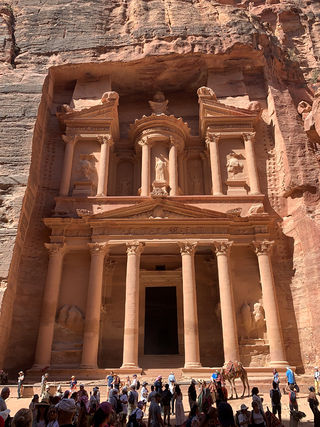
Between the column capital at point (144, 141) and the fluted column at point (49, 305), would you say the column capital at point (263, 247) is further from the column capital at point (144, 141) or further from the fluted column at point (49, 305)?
the fluted column at point (49, 305)

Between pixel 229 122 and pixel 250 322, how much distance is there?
1182 cm

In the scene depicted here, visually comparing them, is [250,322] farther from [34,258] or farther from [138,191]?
[34,258]

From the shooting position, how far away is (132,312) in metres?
16.4

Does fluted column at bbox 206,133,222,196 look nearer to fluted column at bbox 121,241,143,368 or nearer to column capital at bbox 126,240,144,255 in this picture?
column capital at bbox 126,240,144,255

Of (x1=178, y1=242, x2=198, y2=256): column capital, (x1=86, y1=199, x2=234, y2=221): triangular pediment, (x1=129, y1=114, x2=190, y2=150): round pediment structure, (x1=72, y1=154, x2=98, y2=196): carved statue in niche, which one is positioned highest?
(x1=129, y1=114, x2=190, y2=150): round pediment structure

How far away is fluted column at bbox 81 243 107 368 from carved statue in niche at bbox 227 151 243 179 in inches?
330

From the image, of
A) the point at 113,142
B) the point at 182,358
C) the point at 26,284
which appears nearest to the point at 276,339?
the point at 182,358

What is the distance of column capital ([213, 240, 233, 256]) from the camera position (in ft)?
58.5

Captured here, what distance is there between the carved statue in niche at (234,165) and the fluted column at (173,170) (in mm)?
3062

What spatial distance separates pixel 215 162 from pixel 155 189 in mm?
4435

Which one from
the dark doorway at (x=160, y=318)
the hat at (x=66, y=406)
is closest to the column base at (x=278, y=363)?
the dark doorway at (x=160, y=318)

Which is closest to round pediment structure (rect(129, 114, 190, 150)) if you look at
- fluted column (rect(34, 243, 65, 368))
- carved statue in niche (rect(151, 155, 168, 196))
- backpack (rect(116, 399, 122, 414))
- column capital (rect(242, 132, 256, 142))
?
carved statue in niche (rect(151, 155, 168, 196))

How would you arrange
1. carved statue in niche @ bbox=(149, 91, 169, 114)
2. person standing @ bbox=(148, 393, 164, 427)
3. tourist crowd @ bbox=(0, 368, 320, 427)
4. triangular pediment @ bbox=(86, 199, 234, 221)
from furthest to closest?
1. carved statue in niche @ bbox=(149, 91, 169, 114)
2. triangular pediment @ bbox=(86, 199, 234, 221)
3. person standing @ bbox=(148, 393, 164, 427)
4. tourist crowd @ bbox=(0, 368, 320, 427)

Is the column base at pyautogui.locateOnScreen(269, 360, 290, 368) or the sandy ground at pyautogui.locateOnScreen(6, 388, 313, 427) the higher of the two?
the column base at pyautogui.locateOnScreen(269, 360, 290, 368)
